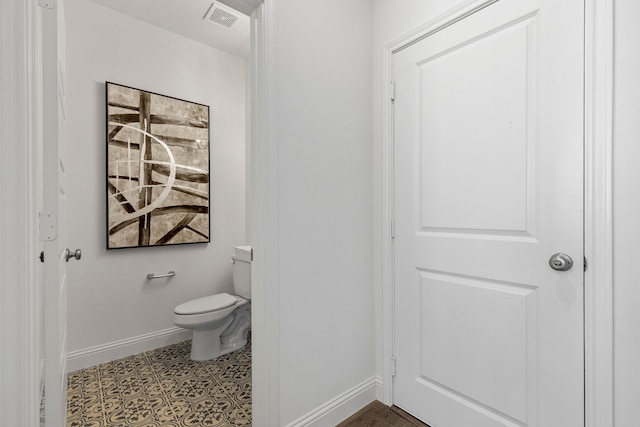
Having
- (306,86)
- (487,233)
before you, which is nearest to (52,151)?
(306,86)

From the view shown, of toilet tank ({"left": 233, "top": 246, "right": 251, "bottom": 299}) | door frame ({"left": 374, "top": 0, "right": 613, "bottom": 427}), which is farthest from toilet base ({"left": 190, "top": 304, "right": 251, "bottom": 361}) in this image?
door frame ({"left": 374, "top": 0, "right": 613, "bottom": 427})

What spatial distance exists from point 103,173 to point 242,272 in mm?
1264

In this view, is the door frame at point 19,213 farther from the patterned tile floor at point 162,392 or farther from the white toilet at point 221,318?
the white toilet at point 221,318

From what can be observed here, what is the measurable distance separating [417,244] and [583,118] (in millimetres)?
835

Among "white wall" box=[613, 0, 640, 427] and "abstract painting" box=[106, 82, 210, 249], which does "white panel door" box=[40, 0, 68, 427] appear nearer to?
"abstract painting" box=[106, 82, 210, 249]

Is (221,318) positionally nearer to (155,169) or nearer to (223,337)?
(223,337)

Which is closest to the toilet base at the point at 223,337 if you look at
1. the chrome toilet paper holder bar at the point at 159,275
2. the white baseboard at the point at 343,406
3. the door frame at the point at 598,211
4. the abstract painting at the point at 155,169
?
the chrome toilet paper holder bar at the point at 159,275

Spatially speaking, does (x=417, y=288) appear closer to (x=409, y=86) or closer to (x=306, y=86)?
(x=409, y=86)

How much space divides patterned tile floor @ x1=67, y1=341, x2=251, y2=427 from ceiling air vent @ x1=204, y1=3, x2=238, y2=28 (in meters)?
2.53

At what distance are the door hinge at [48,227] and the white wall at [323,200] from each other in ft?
2.56

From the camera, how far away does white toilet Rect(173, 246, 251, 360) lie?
7.48ft

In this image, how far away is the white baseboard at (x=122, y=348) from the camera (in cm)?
220

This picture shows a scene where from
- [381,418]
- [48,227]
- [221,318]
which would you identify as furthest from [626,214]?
[221,318]

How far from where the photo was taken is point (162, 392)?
75.7 inches
